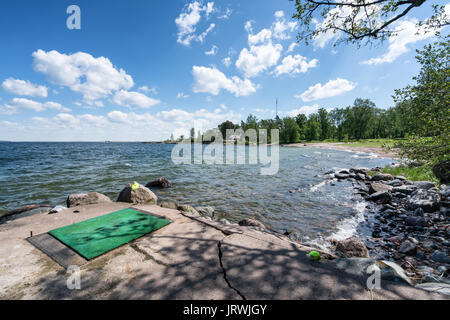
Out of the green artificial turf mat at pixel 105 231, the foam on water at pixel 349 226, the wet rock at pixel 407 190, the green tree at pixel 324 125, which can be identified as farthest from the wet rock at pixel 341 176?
the green tree at pixel 324 125

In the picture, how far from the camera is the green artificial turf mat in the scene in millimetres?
3297

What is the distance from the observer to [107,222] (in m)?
4.43

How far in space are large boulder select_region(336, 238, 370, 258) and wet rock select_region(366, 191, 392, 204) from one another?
561 cm

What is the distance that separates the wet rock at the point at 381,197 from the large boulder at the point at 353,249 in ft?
18.4

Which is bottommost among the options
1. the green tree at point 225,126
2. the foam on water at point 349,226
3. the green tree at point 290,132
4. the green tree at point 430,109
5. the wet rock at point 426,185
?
the foam on water at point 349,226

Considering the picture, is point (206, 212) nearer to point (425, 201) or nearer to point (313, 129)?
point (425, 201)

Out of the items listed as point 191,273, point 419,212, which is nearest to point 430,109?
point 419,212

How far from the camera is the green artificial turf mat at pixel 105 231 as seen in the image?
3.30 metres

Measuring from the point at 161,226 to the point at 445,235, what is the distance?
775 cm

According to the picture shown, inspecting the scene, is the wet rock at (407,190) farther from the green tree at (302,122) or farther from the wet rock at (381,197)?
the green tree at (302,122)

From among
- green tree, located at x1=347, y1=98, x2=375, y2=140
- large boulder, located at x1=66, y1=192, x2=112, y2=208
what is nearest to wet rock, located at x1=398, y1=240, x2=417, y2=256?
large boulder, located at x1=66, y1=192, x2=112, y2=208

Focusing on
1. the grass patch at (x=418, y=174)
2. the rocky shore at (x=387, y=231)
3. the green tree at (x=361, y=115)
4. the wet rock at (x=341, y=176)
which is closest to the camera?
the rocky shore at (x=387, y=231)
